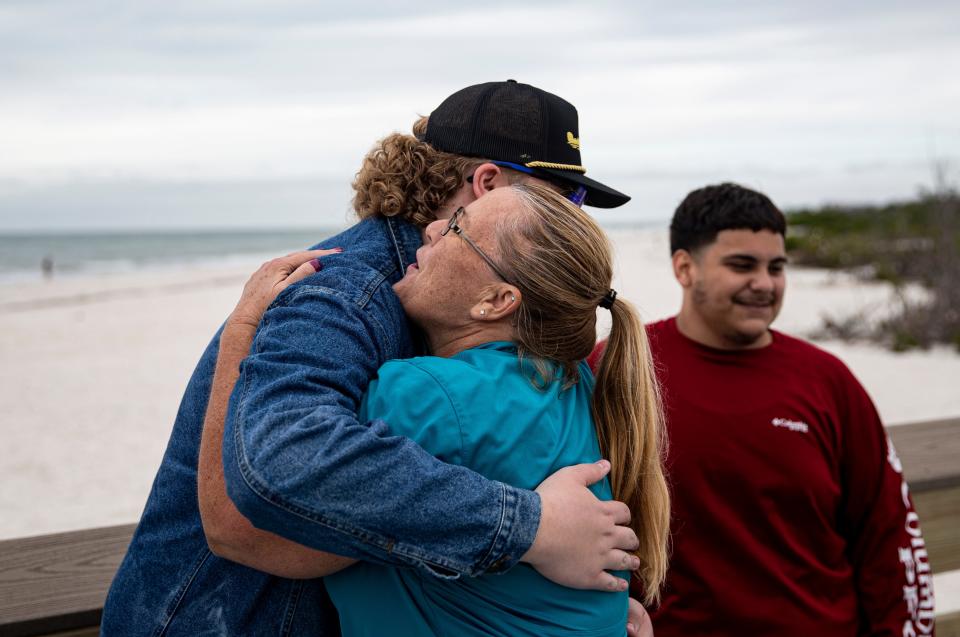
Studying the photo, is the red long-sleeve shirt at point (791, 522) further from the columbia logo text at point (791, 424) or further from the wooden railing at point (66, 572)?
the wooden railing at point (66, 572)

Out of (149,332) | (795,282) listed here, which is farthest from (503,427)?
(795,282)

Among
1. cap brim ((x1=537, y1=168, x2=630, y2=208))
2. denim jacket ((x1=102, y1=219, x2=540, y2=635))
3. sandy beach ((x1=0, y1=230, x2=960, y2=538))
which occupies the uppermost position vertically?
cap brim ((x1=537, y1=168, x2=630, y2=208))

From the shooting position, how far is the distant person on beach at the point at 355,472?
1450mm

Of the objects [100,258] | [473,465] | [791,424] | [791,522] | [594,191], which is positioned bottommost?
[100,258]

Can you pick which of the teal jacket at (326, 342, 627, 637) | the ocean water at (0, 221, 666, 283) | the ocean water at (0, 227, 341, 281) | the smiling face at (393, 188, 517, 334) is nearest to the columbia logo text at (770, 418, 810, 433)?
the teal jacket at (326, 342, 627, 637)

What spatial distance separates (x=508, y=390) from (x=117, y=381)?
1186 centimetres

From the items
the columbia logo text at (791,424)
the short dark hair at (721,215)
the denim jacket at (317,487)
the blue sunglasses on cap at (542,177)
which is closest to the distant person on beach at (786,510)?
the columbia logo text at (791,424)

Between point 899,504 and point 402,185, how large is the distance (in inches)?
75.8

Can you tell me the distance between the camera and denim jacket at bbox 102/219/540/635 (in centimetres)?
144

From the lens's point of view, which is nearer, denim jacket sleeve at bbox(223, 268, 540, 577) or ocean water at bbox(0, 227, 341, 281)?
denim jacket sleeve at bbox(223, 268, 540, 577)

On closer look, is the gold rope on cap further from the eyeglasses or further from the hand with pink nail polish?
the hand with pink nail polish

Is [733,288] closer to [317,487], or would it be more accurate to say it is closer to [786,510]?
[786,510]

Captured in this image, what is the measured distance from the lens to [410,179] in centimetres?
204

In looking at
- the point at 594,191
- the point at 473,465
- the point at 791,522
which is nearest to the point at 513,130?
the point at 594,191
